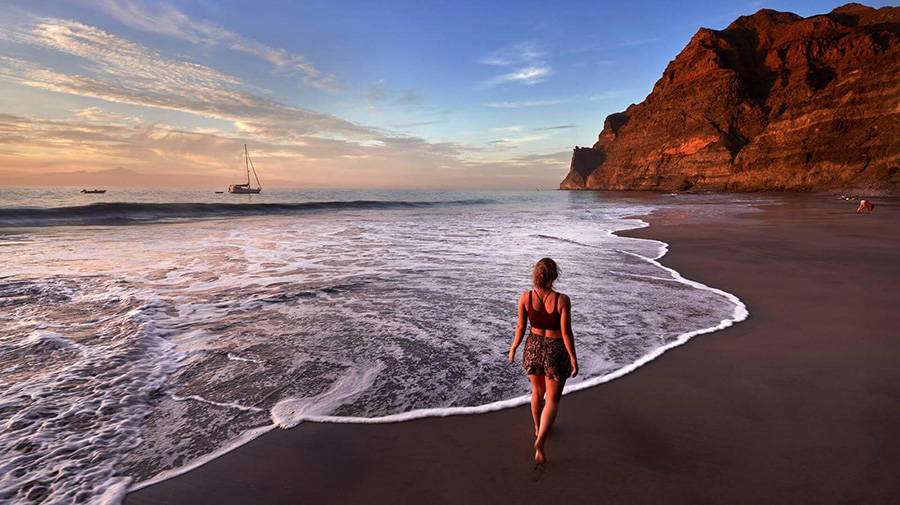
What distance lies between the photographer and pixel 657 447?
306 cm

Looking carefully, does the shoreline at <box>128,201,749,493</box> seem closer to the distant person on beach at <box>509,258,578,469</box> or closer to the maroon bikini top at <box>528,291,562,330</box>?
the distant person on beach at <box>509,258,578,469</box>

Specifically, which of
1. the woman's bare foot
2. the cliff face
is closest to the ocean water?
the woman's bare foot

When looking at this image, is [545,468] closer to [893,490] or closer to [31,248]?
[893,490]

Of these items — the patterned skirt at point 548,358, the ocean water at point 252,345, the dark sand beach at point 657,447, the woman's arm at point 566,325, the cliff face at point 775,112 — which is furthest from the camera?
the cliff face at point 775,112

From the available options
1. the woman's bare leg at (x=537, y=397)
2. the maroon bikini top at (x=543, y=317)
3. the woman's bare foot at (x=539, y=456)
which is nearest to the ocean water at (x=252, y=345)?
the woman's bare leg at (x=537, y=397)

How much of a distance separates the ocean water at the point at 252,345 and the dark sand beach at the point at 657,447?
0.32 m

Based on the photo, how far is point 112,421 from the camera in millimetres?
3529

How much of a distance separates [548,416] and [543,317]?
0.73 meters

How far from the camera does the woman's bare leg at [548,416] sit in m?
2.92

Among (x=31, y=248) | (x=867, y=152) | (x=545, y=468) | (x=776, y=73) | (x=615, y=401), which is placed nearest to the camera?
(x=545, y=468)

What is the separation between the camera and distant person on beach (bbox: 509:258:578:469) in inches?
115

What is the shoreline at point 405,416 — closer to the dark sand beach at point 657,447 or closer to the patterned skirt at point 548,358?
the dark sand beach at point 657,447

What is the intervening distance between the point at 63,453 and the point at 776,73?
5659 inches

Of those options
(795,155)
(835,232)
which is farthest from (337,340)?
(795,155)
